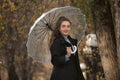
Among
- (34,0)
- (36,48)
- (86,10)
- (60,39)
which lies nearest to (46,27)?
(36,48)

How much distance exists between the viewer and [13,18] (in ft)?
66.5

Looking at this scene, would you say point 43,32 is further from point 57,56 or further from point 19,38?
point 19,38

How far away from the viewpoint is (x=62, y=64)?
269 inches

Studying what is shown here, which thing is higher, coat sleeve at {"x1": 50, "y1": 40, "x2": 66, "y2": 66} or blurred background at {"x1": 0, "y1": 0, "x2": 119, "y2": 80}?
coat sleeve at {"x1": 50, "y1": 40, "x2": 66, "y2": 66}

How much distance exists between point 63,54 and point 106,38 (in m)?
2.35

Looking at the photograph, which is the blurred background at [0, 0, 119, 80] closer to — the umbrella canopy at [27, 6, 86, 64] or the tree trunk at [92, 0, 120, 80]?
the tree trunk at [92, 0, 120, 80]

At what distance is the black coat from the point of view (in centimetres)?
677

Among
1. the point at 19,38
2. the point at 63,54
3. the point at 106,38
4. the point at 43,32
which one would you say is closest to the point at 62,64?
the point at 63,54

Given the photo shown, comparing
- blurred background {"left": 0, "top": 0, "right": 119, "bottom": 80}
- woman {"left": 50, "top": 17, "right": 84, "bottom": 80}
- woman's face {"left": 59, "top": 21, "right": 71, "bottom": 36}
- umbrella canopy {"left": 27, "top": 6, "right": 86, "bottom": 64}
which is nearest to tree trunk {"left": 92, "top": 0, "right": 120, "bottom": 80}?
umbrella canopy {"left": 27, "top": 6, "right": 86, "bottom": 64}

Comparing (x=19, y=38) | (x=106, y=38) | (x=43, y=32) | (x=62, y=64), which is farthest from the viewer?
(x=19, y=38)

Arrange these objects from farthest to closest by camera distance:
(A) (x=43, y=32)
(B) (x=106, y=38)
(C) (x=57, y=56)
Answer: (B) (x=106, y=38), (A) (x=43, y=32), (C) (x=57, y=56)

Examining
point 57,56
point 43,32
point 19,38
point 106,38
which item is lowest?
point 19,38

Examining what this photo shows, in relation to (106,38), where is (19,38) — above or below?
below

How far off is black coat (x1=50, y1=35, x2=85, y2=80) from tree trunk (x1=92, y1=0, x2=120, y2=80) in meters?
Result: 2.10
